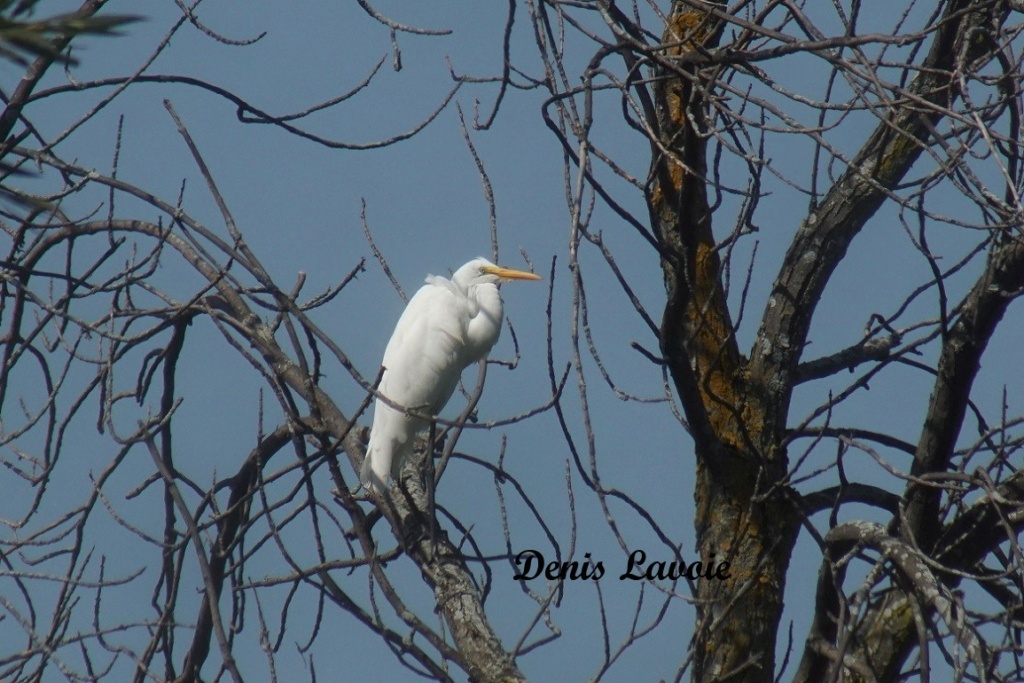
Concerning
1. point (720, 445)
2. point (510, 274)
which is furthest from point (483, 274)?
point (720, 445)

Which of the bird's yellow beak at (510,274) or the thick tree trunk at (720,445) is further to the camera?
the bird's yellow beak at (510,274)

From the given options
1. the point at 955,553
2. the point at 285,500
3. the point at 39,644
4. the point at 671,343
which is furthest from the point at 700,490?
the point at 39,644

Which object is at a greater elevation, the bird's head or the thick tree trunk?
the bird's head

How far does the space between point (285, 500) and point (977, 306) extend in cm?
247

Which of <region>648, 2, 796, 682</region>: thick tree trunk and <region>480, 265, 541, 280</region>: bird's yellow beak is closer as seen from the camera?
<region>648, 2, 796, 682</region>: thick tree trunk

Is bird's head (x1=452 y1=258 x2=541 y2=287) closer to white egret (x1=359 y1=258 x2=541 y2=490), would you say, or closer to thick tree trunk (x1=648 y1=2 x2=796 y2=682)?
white egret (x1=359 y1=258 x2=541 y2=490)

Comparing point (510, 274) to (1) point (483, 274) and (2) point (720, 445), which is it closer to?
(1) point (483, 274)

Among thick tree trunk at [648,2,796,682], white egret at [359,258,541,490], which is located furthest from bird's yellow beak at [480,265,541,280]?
thick tree trunk at [648,2,796,682]

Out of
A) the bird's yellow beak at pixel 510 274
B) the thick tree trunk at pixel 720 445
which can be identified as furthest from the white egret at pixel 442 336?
the thick tree trunk at pixel 720 445

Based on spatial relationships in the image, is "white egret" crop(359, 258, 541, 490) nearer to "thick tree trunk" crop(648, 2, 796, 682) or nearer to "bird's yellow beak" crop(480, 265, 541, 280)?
"bird's yellow beak" crop(480, 265, 541, 280)

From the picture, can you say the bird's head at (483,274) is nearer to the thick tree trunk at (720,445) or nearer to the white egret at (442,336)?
the white egret at (442,336)

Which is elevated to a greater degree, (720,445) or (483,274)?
(483,274)

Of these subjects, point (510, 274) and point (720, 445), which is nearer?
point (720, 445)

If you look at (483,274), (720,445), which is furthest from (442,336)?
(720,445)
